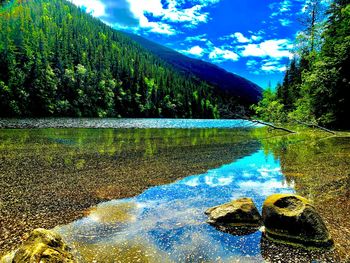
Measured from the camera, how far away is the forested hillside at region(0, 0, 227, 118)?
87.2 meters

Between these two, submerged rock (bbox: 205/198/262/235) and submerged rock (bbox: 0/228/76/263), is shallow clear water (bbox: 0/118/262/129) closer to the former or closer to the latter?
submerged rock (bbox: 205/198/262/235)

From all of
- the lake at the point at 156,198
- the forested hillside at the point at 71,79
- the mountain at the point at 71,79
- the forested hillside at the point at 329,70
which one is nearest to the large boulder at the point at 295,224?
the lake at the point at 156,198

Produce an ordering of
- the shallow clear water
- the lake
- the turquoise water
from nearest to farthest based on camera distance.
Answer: the turquoise water < the lake < the shallow clear water

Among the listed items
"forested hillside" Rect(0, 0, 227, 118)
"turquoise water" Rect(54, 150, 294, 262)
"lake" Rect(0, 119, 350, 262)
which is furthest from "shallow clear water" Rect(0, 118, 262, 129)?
"turquoise water" Rect(54, 150, 294, 262)

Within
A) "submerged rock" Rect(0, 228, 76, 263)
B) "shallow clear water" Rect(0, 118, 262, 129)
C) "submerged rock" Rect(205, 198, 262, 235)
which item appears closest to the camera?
"submerged rock" Rect(0, 228, 76, 263)

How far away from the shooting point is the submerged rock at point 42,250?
15.3 ft

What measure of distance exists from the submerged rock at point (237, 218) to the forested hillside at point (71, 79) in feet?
201

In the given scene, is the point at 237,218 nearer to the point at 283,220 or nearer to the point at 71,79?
the point at 283,220

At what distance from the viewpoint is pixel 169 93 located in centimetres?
15838

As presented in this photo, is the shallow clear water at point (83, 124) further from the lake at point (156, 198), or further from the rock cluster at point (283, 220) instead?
the rock cluster at point (283, 220)

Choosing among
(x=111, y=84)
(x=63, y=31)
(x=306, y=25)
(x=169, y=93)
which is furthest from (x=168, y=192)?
(x=63, y=31)

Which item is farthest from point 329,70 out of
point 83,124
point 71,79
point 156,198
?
point 71,79

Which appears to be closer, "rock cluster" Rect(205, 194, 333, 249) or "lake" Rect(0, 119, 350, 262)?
"lake" Rect(0, 119, 350, 262)

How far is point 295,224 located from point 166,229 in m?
3.17
